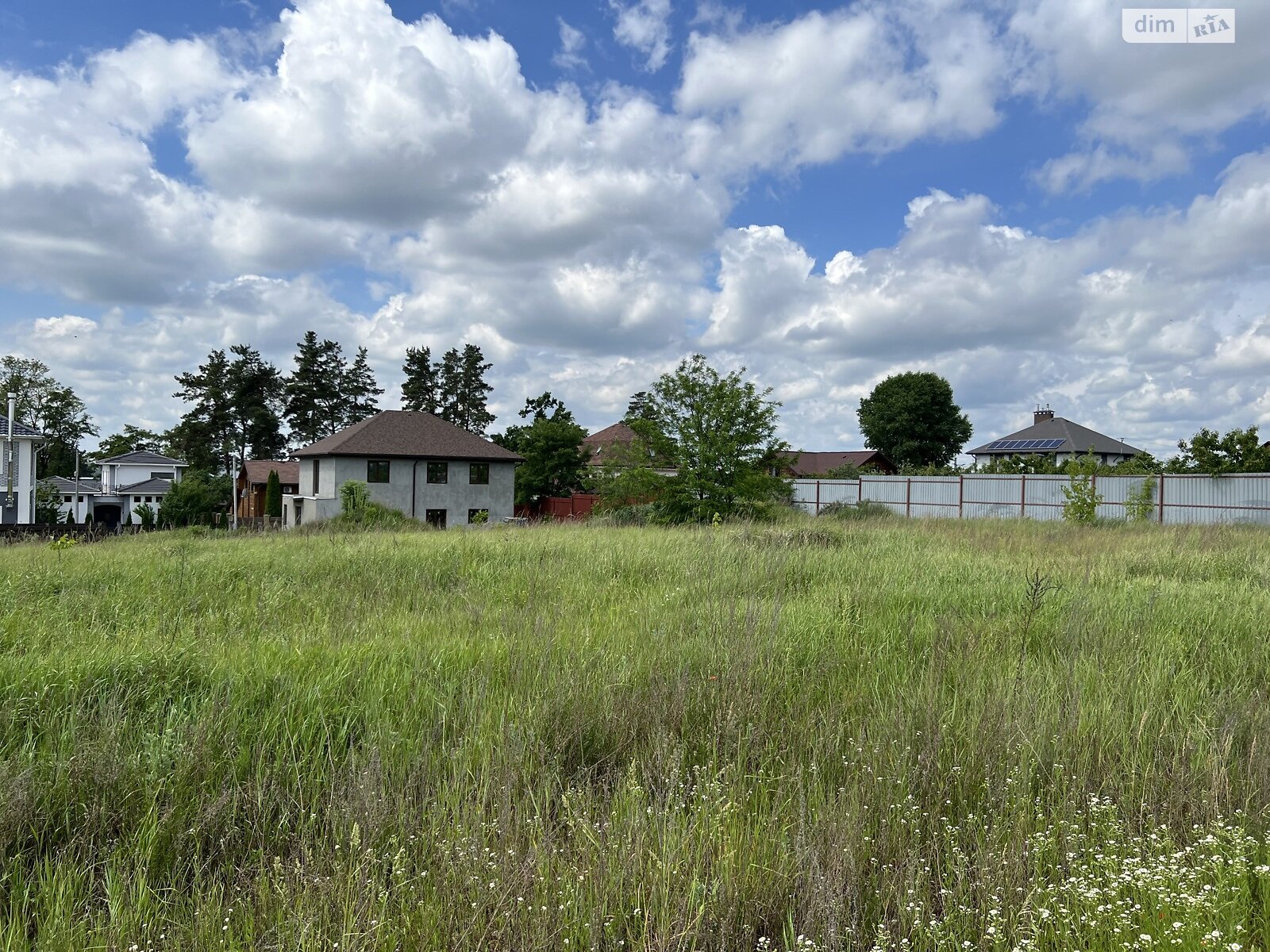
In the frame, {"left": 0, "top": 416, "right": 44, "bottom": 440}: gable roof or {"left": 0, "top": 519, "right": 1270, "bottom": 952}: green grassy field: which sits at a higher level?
{"left": 0, "top": 416, "right": 44, "bottom": 440}: gable roof

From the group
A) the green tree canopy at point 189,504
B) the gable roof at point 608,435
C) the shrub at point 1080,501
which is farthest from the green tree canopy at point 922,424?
the green tree canopy at point 189,504

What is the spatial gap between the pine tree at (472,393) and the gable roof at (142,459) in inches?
Result: 1136

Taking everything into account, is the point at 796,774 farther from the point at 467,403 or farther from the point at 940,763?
the point at 467,403

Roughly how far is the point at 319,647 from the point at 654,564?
4.70 meters

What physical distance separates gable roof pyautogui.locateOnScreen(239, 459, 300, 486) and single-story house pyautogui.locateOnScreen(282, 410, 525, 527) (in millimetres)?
11234

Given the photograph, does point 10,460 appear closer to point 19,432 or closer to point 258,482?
point 19,432

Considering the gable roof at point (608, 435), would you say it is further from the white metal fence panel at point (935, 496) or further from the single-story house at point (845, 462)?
the white metal fence panel at point (935, 496)

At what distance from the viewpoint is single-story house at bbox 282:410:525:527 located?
41.8 metres

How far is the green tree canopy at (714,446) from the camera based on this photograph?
25141 millimetres

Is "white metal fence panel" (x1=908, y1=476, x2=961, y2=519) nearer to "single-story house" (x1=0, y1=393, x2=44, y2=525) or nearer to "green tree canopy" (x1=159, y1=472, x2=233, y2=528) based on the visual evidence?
"green tree canopy" (x1=159, y1=472, x2=233, y2=528)

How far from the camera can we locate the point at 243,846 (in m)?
3.02

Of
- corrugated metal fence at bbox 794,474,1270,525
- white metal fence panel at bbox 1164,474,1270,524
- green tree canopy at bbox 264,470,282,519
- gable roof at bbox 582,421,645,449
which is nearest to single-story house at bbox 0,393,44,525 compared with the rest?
green tree canopy at bbox 264,470,282,519

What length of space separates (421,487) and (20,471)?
103 ft

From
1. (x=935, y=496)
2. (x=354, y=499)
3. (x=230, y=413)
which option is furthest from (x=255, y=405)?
(x=935, y=496)
